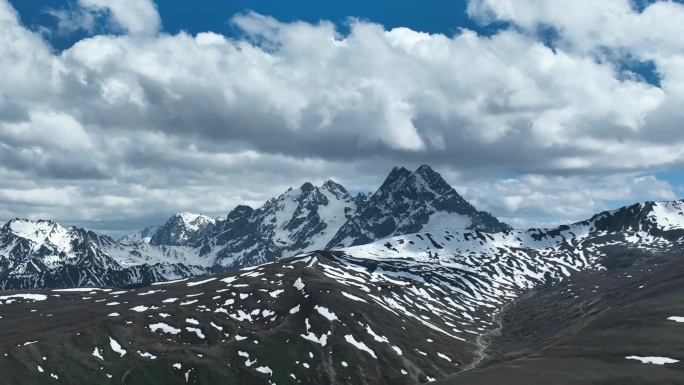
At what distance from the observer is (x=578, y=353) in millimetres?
195750

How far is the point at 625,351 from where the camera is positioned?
190750 mm

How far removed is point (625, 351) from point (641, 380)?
32361mm

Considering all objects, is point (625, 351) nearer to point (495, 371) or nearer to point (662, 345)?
point (662, 345)

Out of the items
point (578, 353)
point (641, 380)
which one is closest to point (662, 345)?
point (578, 353)

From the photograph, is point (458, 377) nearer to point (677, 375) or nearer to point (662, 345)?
point (677, 375)

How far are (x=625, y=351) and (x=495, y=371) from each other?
151 feet

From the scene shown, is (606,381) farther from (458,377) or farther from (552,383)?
(458,377)

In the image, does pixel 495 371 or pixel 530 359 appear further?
pixel 530 359

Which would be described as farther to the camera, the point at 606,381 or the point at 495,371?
the point at 495,371

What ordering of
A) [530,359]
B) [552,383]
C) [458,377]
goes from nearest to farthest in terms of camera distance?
1. [552,383]
2. [458,377]
3. [530,359]

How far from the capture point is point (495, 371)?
17400 cm

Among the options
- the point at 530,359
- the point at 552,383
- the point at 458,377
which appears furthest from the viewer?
the point at 530,359

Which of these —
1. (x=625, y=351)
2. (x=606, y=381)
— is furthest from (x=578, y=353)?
(x=606, y=381)

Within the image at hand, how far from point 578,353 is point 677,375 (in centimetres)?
3614
